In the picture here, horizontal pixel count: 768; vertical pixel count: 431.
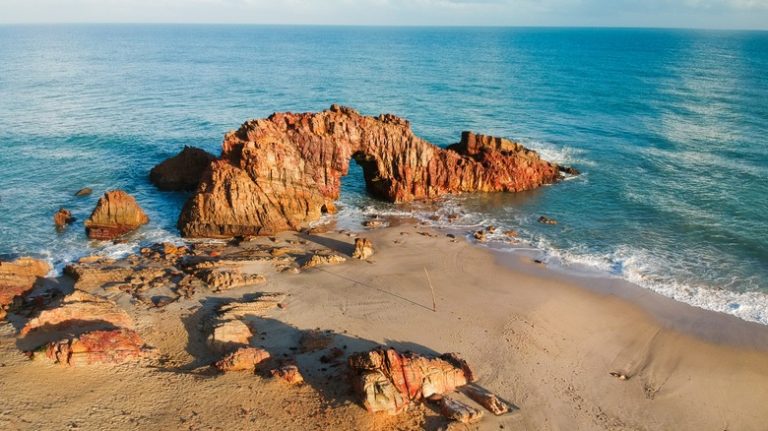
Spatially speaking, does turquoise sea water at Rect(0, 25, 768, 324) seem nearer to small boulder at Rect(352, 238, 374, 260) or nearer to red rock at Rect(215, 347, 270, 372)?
small boulder at Rect(352, 238, 374, 260)

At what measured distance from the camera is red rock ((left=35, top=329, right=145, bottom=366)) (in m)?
21.0

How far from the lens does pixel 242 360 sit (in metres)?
21.5

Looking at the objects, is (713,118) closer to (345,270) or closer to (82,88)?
(345,270)

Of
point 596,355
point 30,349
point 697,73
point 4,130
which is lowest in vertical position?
point 596,355

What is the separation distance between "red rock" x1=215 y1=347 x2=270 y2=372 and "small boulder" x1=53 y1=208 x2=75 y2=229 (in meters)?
24.6

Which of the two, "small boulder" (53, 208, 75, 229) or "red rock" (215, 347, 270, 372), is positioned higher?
"small boulder" (53, 208, 75, 229)

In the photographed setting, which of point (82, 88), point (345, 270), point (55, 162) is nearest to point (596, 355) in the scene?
point (345, 270)

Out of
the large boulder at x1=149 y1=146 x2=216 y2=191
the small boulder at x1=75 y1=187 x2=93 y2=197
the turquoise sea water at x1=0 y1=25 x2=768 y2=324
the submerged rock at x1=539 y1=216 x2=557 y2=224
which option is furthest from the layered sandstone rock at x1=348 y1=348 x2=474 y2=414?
the small boulder at x1=75 y1=187 x2=93 y2=197

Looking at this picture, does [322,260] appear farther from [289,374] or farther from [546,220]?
[546,220]

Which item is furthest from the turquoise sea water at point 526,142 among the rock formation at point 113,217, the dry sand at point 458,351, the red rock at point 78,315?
the red rock at point 78,315

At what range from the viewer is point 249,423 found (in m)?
18.7

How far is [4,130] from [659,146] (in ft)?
258

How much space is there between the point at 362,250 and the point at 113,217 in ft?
62.4

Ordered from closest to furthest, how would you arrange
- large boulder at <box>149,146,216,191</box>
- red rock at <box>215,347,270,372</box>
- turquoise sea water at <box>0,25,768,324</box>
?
red rock at <box>215,347,270,372</box> < turquoise sea water at <box>0,25,768,324</box> < large boulder at <box>149,146,216,191</box>
